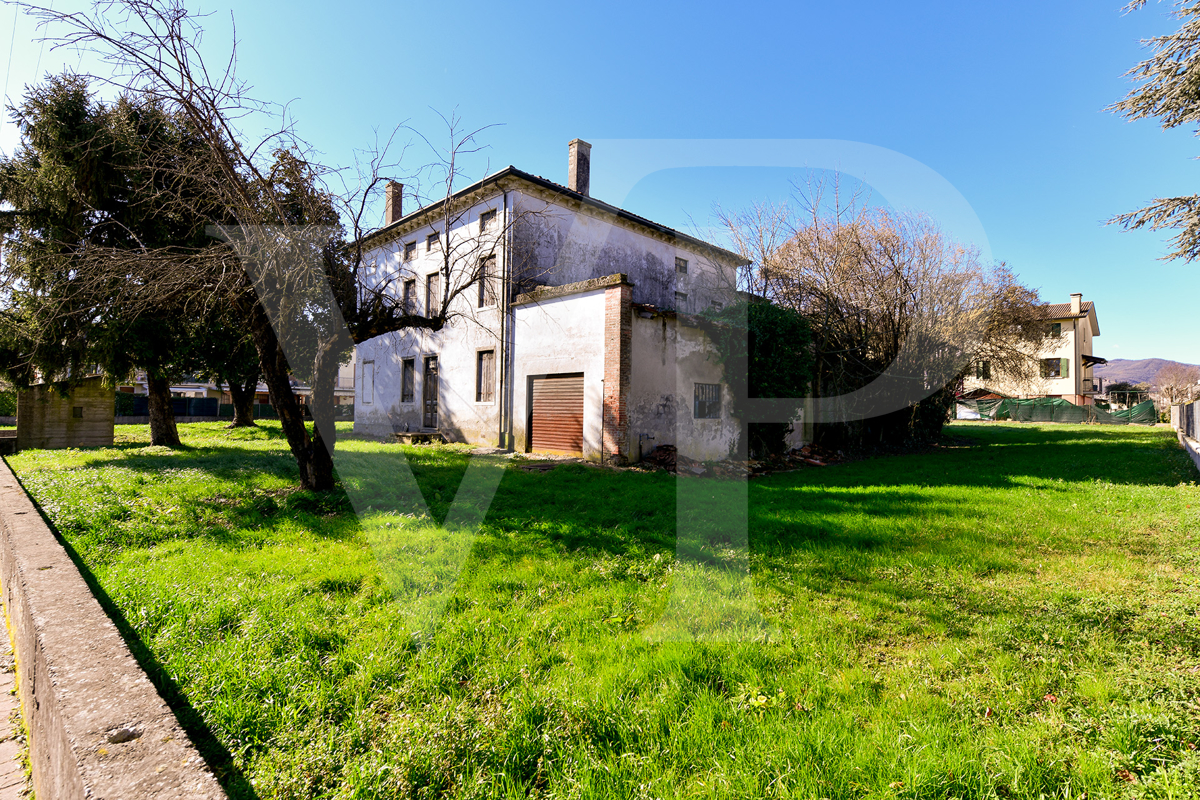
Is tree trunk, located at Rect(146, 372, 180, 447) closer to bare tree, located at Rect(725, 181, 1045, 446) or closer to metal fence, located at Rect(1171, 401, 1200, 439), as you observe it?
bare tree, located at Rect(725, 181, 1045, 446)

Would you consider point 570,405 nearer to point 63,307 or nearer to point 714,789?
point 63,307

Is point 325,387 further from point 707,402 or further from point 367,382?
point 367,382

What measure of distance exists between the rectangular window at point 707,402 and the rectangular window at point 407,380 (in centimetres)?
972

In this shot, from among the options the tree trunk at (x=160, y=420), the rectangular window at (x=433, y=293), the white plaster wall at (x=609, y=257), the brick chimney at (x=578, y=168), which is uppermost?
the brick chimney at (x=578, y=168)

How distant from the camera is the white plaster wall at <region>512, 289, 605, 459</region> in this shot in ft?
39.2

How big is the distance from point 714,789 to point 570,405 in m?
10.8

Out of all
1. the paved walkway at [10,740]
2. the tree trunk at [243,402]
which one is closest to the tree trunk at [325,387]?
the paved walkway at [10,740]

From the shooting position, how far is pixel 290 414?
24.8 ft

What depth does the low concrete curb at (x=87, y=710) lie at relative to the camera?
1.66 metres

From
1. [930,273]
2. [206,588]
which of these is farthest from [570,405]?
[930,273]

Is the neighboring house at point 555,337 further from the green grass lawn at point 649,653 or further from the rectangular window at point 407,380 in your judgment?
the green grass lawn at point 649,653

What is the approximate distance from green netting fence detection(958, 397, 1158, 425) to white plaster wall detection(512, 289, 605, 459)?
27995mm

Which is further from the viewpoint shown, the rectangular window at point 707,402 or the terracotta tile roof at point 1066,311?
the terracotta tile roof at point 1066,311

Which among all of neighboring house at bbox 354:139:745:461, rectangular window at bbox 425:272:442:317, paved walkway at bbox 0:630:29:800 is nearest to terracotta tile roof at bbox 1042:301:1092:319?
neighboring house at bbox 354:139:745:461
